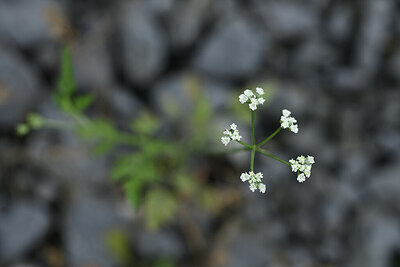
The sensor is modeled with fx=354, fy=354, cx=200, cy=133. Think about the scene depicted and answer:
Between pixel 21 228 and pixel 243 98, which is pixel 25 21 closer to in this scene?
pixel 21 228

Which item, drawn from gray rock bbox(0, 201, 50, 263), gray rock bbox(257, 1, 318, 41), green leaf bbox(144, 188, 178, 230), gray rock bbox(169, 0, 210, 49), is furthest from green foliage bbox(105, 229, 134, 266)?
gray rock bbox(257, 1, 318, 41)

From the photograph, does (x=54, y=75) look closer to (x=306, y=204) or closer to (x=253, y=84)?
(x=253, y=84)

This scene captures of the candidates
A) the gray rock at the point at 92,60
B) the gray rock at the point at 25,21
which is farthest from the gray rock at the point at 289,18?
the gray rock at the point at 25,21

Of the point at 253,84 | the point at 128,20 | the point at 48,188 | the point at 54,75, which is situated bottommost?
the point at 48,188

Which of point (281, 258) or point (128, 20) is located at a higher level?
point (128, 20)

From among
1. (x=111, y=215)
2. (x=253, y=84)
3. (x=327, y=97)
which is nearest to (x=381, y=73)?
(x=327, y=97)

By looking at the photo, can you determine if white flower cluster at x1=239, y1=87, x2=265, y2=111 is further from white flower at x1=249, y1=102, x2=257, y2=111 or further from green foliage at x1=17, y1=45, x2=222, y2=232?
green foliage at x1=17, y1=45, x2=222, y2=232

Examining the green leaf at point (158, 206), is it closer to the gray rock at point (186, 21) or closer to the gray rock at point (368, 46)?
the gray rock at point (186, 21)
